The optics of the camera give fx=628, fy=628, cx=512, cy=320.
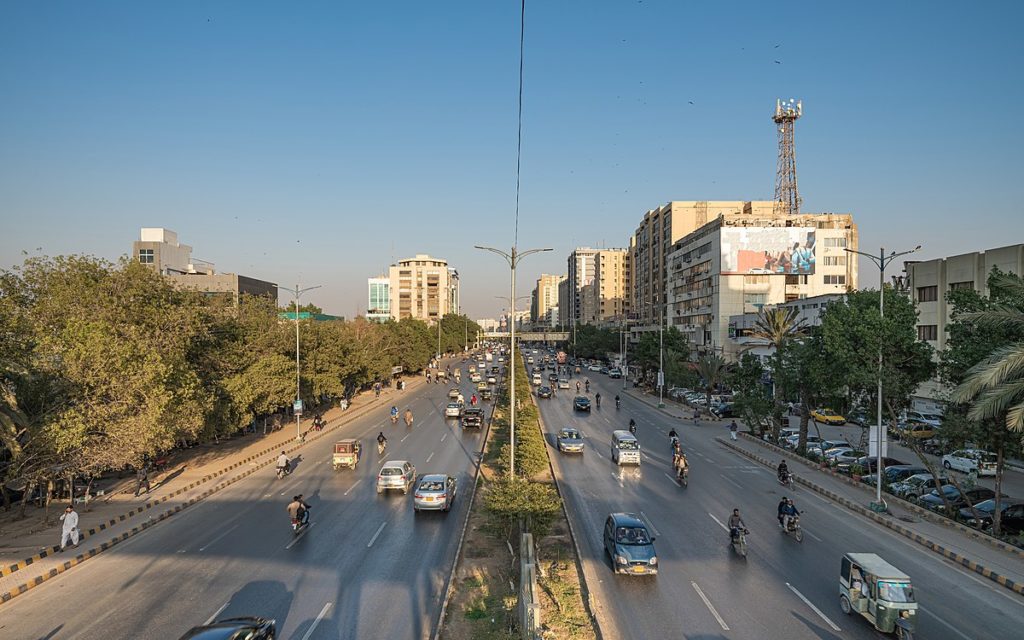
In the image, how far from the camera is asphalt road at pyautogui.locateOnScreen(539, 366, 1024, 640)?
13.9 m

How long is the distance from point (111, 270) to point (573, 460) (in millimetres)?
25289

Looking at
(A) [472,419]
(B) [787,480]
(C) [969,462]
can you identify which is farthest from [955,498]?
(A) [472,419]

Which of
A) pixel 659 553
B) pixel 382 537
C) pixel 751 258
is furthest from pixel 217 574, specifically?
pixel 751 258

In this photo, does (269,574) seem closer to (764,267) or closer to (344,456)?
(344,456)

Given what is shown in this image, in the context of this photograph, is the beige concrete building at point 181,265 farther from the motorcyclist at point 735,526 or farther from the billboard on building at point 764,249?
the motorcyclist at point 735,526

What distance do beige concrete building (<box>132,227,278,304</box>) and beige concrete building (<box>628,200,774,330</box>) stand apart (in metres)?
66.3

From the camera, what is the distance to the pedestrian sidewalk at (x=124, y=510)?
17.9 meters

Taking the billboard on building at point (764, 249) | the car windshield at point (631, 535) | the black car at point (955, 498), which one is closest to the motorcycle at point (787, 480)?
the black car at point (955, 498)

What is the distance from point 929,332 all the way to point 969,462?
46.8 ft

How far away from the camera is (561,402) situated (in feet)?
217

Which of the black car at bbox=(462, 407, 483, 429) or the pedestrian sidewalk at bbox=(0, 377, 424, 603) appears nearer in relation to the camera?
the pedestrian sidewalk at bbox=(0, 377, 424, 603)

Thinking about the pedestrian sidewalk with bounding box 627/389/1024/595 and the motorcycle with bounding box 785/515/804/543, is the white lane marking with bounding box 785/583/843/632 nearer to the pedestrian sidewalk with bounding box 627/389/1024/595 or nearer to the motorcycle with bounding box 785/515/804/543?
the motorcycle with bounding box 785/515/804/543

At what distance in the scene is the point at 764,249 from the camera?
79.9 m

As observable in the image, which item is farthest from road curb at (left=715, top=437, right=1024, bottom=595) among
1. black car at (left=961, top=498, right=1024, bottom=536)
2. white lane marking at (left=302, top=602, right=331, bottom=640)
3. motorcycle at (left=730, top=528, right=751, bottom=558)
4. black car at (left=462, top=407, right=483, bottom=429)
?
black car at (left=462, top=407, right=483, bottom=429)
